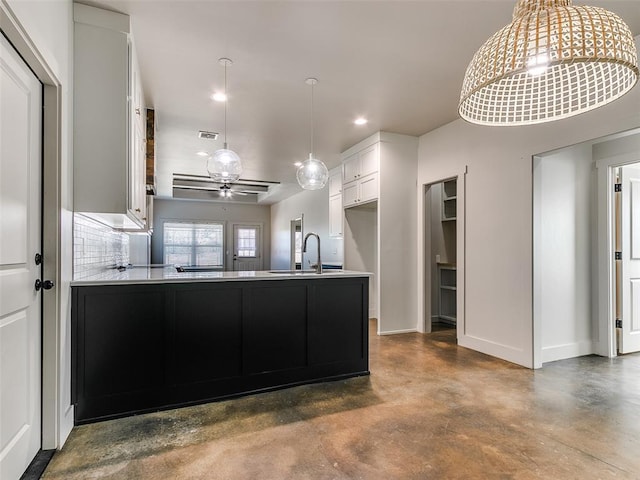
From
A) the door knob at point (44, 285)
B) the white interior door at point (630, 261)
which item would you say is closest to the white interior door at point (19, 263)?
the door knob at point (44, 285)

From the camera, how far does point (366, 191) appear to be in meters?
5.19

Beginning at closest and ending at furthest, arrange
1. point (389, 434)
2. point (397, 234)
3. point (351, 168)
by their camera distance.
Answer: point (389, 434), point (397, 234), point (351, 168)

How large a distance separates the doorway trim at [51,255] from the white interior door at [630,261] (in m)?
5.15

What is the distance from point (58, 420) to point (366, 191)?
13.8 ft

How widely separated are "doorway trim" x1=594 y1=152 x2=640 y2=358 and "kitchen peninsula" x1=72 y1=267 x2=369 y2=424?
274 centimetres

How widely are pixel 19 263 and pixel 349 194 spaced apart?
4485mm

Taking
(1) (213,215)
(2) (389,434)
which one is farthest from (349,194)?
(1) (213,215)

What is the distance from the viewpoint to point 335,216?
6.52 meters

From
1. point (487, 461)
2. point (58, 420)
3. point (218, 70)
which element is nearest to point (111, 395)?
point (58, 420)

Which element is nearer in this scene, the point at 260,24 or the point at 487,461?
the point at 487,461

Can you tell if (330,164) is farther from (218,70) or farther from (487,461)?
(487,461)

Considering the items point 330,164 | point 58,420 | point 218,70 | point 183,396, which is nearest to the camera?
point 58,420

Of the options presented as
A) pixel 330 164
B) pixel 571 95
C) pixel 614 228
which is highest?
pixel 330 164

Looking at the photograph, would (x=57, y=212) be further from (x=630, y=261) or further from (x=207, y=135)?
(x=630, y=261)
